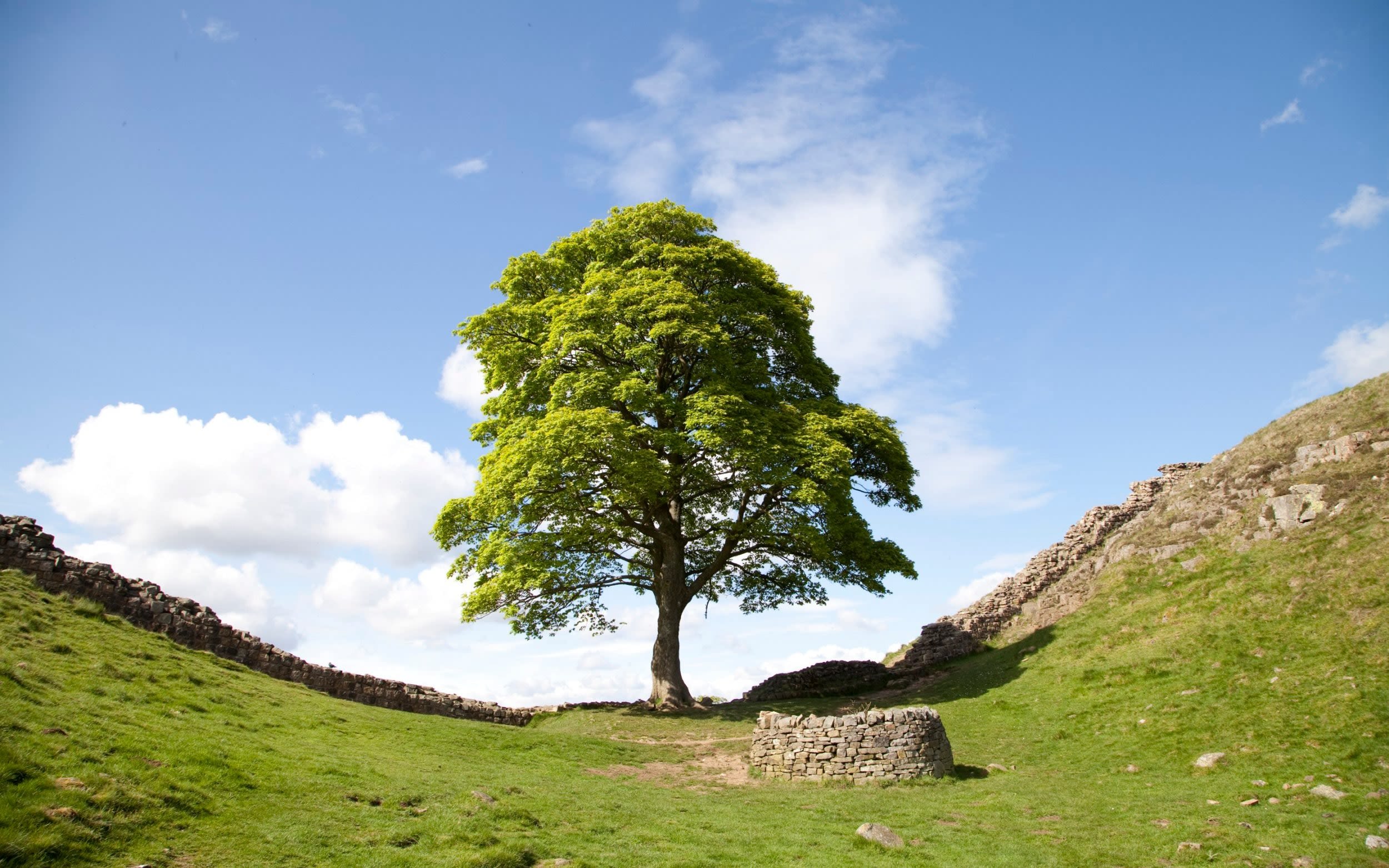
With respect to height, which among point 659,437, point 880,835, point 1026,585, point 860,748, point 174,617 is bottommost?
point 880,835

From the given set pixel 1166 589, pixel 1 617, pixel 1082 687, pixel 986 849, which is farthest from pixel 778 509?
pixel 1 617

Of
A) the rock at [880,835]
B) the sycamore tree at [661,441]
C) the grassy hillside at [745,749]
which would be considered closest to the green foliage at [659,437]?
the sycamore tree at [661,441]

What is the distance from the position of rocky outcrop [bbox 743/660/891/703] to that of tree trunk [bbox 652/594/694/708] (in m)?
4.11

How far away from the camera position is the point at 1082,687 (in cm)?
2277

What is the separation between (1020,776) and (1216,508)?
16.9 metres

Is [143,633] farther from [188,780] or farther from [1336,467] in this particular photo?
[1336,467]

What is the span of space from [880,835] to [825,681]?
18983 millimetres

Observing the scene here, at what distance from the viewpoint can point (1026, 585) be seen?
34.1 m

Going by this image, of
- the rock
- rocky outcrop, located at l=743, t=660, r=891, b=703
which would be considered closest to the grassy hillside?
the rock

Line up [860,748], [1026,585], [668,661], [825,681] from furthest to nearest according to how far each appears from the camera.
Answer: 1. [1026,585]
2. [825,681]
3. [668,661]
4. [860,748]

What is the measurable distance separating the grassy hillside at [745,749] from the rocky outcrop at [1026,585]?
17.6ft

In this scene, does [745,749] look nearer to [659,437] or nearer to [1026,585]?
[659,437]

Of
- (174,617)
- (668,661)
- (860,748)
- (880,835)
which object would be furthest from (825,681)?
(174,617)

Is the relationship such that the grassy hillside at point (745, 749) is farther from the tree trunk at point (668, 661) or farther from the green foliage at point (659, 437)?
the green foliage at point (659, 437)
